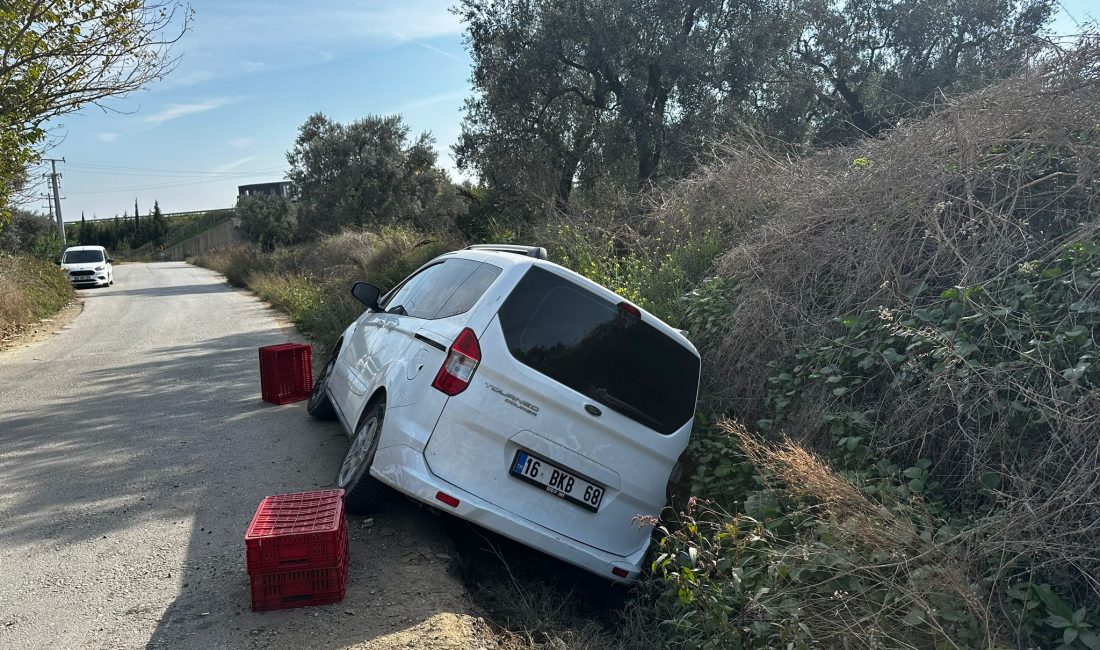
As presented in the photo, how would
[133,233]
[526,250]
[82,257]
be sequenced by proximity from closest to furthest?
Answer: 1. [526,250]
2. [82,257]
3. [133,233]

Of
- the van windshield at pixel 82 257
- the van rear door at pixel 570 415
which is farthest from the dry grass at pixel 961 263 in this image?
the van windshield at pixel 82 257

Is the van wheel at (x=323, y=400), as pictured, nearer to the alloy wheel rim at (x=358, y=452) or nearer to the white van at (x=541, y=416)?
the alloy wheel rim at (x=358, y=452)

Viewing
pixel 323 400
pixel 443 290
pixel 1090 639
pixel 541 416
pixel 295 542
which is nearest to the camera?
pixel 1090 639

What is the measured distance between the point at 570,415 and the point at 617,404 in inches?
12.5

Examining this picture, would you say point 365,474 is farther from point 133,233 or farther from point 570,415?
point 133,233

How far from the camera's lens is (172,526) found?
17.4 feet

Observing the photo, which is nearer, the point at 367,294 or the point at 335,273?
the point at 367,294

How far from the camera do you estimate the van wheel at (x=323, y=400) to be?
26.5 feet

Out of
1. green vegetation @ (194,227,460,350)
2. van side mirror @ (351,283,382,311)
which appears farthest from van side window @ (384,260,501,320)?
green vegetation @ (194,227,460,350)

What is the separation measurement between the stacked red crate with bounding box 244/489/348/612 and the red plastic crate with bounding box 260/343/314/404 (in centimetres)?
511

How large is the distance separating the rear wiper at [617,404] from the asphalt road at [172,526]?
4.52 feet

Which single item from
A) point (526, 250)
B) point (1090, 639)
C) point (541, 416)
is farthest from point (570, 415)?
point (1090, 639)

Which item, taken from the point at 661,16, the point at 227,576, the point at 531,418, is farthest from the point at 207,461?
the point at 661,16

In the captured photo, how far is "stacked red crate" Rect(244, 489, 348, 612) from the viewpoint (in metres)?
4.04
